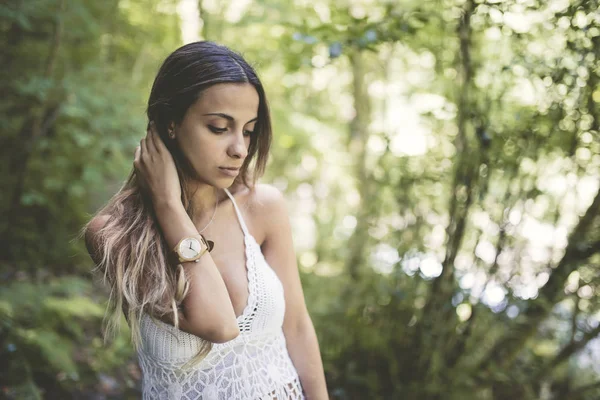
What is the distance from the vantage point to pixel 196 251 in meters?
1.49

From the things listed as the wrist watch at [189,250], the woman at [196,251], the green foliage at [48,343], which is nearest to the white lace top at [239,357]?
the woman at [196,251]

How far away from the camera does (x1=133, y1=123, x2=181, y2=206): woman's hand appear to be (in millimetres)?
1555

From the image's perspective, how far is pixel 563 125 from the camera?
2.50 m

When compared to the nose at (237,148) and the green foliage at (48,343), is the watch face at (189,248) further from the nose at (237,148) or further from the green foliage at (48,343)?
the green foliage at (48,343)

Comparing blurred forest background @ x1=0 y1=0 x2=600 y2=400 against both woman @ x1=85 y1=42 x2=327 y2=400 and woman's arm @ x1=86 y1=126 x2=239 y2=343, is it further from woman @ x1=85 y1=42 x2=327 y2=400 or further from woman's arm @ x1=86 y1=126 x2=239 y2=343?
woman's arm @ x1=86 y1=126 x2=239 y2=343

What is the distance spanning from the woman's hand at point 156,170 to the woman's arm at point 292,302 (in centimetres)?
37

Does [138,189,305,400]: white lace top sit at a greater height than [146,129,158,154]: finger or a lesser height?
lesser

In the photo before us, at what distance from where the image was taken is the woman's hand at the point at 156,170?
1.55 meters

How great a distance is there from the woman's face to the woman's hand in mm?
70

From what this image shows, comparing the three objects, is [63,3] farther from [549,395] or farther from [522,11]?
[549,395]

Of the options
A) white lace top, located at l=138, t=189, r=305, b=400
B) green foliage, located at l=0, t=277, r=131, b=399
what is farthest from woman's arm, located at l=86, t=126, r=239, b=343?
green foliage, located at l=0, t=277, r=131, b=399

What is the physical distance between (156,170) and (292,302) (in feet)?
2.10

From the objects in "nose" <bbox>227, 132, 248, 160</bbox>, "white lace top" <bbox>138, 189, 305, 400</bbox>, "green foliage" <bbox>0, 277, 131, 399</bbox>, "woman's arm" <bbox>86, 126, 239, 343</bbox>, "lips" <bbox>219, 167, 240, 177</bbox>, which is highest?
Result: "nose" <bbox>227, 132, 248, 160</bbox>

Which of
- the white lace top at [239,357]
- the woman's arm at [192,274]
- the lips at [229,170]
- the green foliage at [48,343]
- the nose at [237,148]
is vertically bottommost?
the green foliage at [48,343]
